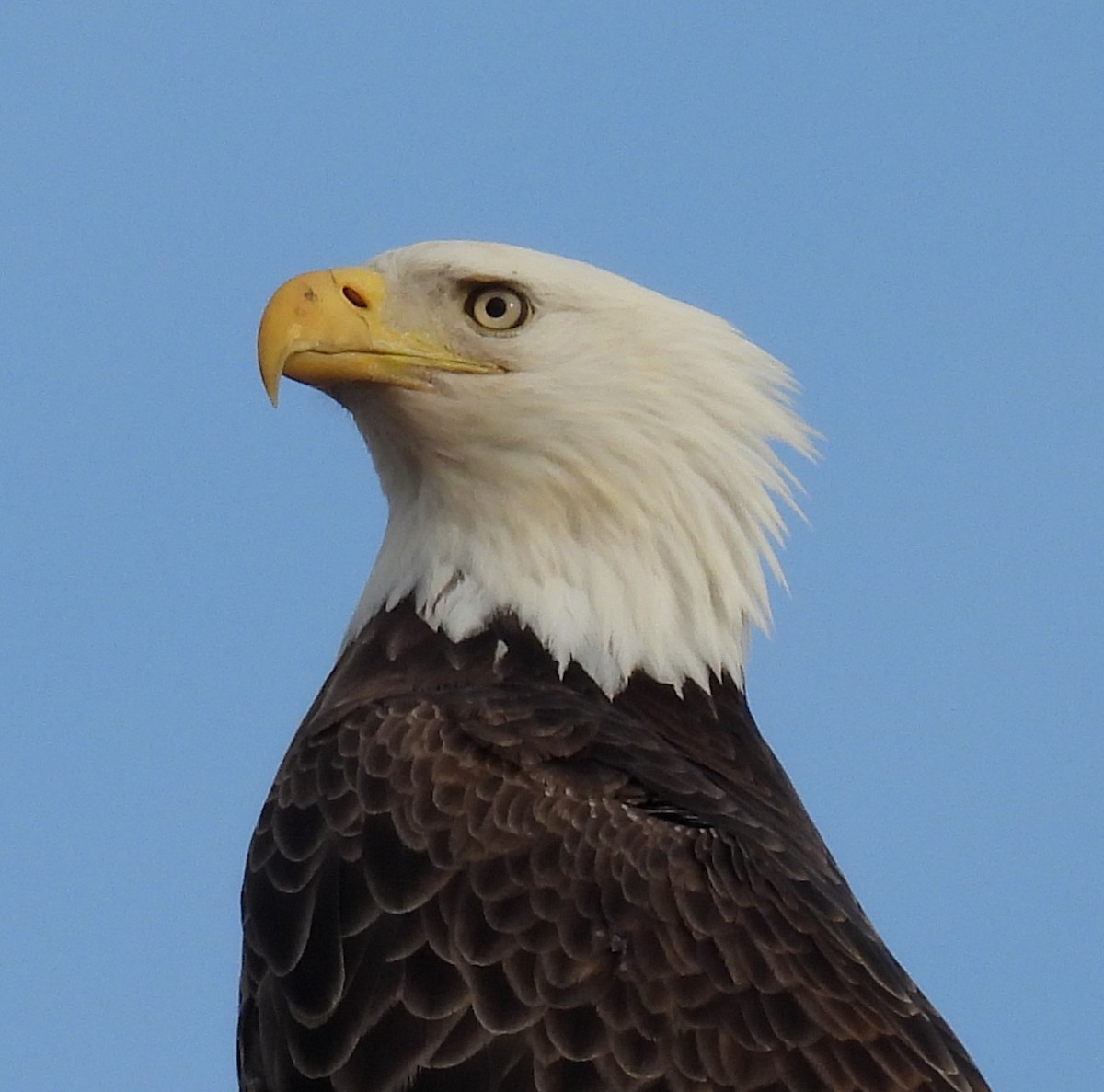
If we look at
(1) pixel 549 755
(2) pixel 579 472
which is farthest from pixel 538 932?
(2) pixel 579 472

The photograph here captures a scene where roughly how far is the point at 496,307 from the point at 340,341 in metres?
0.48

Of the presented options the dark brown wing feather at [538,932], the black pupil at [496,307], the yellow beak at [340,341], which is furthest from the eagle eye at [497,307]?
the dark brown wing feather at [538,932]

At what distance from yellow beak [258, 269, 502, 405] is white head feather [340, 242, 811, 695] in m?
0.04

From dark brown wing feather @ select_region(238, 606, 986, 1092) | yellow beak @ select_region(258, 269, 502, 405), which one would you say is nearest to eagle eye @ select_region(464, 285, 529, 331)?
yellow beak @ select_region(258, 269, 502, 405)

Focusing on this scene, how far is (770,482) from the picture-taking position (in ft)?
28.4

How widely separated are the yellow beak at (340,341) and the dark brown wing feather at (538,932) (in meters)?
0.95

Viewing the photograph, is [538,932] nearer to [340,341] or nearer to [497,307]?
[340,341]

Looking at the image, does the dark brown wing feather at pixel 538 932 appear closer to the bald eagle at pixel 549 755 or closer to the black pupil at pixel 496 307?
the bald eagle at pixel 549 755

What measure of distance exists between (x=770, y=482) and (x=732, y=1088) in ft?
7.41

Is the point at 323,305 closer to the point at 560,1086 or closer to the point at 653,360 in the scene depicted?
the point at 653,360

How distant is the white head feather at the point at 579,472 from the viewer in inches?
328

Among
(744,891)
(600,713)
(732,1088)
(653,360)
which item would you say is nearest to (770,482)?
(653,360)

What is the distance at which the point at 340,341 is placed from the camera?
8164mm

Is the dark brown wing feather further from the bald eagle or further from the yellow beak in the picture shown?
the yellow beak
